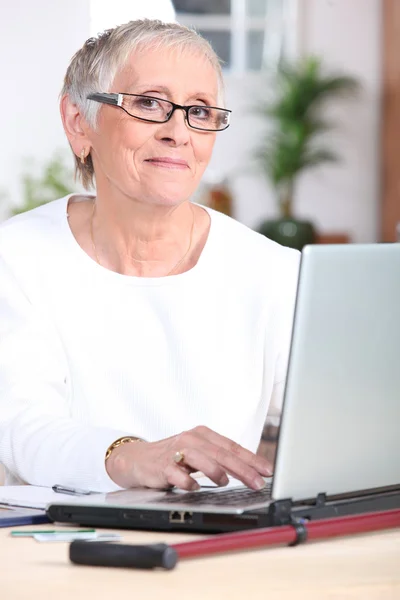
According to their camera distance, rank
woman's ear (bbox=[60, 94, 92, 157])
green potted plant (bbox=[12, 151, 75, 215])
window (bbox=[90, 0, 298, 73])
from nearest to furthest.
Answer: woman's ear (bbox=[60, 94, 92, 157]) → green potted plant (bbox=[12, 151, 75, 215]) → window (bbox=[90, 0, 298, 73])

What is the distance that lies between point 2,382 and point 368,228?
7.85 metres

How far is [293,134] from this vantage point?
8.19m

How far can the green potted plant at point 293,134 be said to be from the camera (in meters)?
8.23

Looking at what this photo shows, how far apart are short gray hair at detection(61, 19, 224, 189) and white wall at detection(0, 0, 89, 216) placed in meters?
3.84

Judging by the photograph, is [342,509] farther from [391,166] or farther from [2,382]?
[391,166]

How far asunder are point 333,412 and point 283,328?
771 mm

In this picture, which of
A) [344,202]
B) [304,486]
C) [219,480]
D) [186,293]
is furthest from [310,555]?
[344,202]

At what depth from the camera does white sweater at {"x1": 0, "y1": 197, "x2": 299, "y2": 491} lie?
1633 millimetres

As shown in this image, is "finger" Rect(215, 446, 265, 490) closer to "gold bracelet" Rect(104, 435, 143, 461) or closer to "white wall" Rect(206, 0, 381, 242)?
"gold bracelet" Rect(104, 435, 143, 461)

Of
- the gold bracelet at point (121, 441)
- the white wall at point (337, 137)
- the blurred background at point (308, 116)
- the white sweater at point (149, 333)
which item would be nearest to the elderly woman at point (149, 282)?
the white sweater at point (149, 333)

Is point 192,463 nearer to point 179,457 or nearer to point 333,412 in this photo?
point 179,457

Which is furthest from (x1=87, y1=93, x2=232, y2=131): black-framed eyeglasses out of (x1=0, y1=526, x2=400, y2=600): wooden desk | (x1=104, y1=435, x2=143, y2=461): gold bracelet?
(x1=0, y1=526, x2=400, y2=600): wooden desk

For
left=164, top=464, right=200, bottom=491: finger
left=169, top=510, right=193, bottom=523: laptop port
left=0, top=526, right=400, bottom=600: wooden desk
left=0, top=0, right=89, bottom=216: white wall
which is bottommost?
left=0, top=526, right=400, bottom=600: wooden desk

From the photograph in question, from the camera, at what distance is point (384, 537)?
979 mm
